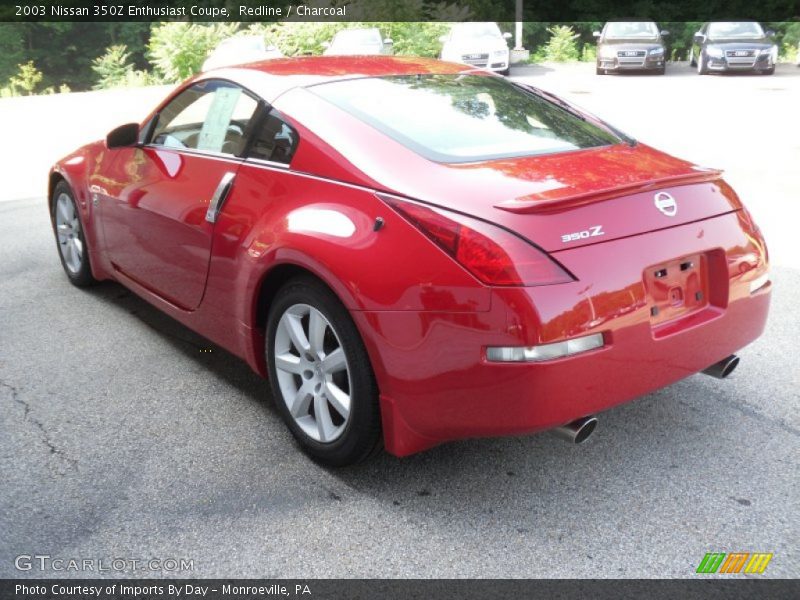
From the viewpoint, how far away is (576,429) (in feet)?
9.23

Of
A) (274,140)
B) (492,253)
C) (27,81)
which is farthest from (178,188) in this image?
(27,81)

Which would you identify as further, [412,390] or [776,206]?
[776,206]

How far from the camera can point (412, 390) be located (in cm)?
284

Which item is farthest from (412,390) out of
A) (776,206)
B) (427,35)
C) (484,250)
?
(427,35)

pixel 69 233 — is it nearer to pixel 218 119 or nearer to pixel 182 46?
pixel 218 119

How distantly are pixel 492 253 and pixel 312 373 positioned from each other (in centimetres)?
98

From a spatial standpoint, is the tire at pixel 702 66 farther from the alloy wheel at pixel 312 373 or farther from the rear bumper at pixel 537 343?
the alloy wheel at pixel 312 373

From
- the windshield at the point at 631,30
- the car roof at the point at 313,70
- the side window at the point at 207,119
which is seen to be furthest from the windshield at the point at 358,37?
the car roof at the point at 313,70

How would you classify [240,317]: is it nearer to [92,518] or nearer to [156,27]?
[92,518]

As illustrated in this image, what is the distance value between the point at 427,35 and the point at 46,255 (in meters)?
26.5

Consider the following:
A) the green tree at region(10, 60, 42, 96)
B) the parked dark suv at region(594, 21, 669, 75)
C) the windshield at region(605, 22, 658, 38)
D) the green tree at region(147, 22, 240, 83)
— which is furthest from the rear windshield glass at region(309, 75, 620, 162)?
A: the green tree at region(10, 60, 42, 96)

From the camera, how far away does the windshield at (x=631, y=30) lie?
85.3 feet

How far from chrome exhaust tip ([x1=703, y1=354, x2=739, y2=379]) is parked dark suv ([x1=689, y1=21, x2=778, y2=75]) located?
2152cm

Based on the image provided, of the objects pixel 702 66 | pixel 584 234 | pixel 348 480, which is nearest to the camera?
pixel 584 234
